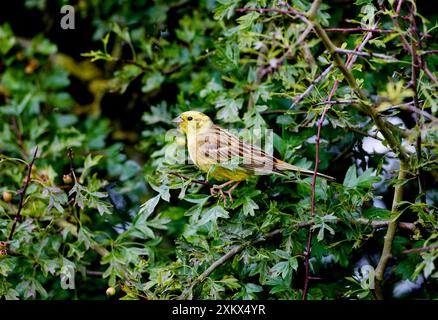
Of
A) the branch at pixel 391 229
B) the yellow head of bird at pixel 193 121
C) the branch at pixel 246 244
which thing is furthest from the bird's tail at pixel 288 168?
the yellow head of bird at pixel 193 121

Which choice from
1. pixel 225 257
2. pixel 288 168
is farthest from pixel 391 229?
pixel 225 257

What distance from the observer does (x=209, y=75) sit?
386 centimetres

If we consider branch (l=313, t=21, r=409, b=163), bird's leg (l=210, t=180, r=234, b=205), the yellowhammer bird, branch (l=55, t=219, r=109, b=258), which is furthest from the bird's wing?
branch (l=55, t=219, r=109, b=258)

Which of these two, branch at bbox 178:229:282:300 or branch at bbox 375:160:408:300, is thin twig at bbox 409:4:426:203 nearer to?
branch at bbox 375:160:408:300

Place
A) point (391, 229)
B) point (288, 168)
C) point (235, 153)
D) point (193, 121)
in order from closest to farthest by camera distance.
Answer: point (391, 229)
point (288, 168)
point (235, 153)
point (193, 121)

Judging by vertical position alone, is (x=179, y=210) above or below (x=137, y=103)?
below

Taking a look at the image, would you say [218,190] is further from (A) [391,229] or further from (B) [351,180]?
(A) [391,229]

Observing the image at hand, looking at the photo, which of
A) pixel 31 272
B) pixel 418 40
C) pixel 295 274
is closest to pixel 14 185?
pixel 31 272

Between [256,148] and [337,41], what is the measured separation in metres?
1.11

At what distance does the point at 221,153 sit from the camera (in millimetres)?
3305

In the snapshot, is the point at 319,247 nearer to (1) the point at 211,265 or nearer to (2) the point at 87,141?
(1) the point at 211,265

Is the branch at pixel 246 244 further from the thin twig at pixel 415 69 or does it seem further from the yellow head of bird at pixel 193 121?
the yellow head of bird at pixel 193 121

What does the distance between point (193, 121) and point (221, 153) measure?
12.0 inches

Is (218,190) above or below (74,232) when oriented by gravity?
above
